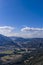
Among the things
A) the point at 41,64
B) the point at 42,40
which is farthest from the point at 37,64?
the point at 42,40

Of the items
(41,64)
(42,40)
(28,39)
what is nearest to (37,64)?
(41,64)

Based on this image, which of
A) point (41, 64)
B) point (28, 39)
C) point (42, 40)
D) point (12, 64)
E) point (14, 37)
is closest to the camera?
point (41, 64)

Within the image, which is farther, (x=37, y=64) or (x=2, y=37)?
(x=2, y=37)

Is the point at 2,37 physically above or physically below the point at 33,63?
above

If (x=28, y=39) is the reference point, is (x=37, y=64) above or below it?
below

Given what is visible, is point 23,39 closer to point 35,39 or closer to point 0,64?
point 35,39

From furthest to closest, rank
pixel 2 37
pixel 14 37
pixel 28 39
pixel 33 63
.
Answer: pixel 14 37, pixel 2 37, pixel 28 39, pixel 33 63

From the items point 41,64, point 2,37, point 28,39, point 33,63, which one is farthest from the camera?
point 2,37

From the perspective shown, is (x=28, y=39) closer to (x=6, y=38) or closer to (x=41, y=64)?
(x=6, y=38)

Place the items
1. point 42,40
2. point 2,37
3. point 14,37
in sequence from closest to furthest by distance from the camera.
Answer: point 42,40
point 2,37
point 14,37
